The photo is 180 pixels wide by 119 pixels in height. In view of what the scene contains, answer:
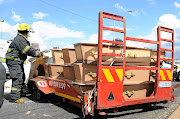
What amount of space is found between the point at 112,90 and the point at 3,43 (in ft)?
32.7

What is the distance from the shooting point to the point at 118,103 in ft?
12.9

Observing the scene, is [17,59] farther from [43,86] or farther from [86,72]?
[43,86]

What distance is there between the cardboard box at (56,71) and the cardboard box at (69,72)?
1.27 ft

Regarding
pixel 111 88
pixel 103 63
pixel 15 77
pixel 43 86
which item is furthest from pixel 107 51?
pixel 43 86

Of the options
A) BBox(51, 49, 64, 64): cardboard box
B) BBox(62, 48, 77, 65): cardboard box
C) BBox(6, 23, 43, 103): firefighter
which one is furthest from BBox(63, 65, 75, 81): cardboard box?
BBox(6, 23, 43, 103): firefighter

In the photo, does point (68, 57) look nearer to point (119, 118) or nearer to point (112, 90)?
point (112, 90)

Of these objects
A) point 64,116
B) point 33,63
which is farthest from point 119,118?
point 33,63

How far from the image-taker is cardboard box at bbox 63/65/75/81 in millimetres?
4695

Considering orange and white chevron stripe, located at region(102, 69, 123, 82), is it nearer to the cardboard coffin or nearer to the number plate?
the cardboard coffin

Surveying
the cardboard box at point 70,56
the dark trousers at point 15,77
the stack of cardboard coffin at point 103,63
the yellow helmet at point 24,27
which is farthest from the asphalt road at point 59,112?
the yellow helmet at point 24,27

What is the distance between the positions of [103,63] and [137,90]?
1.31 metres

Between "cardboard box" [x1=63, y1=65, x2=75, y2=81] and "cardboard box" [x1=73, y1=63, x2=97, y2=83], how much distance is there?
1.55 feet

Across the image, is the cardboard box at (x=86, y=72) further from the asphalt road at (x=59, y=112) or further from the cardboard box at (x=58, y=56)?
the cardboard box at (x=58, y=56)

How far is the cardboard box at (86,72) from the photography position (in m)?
4.16
